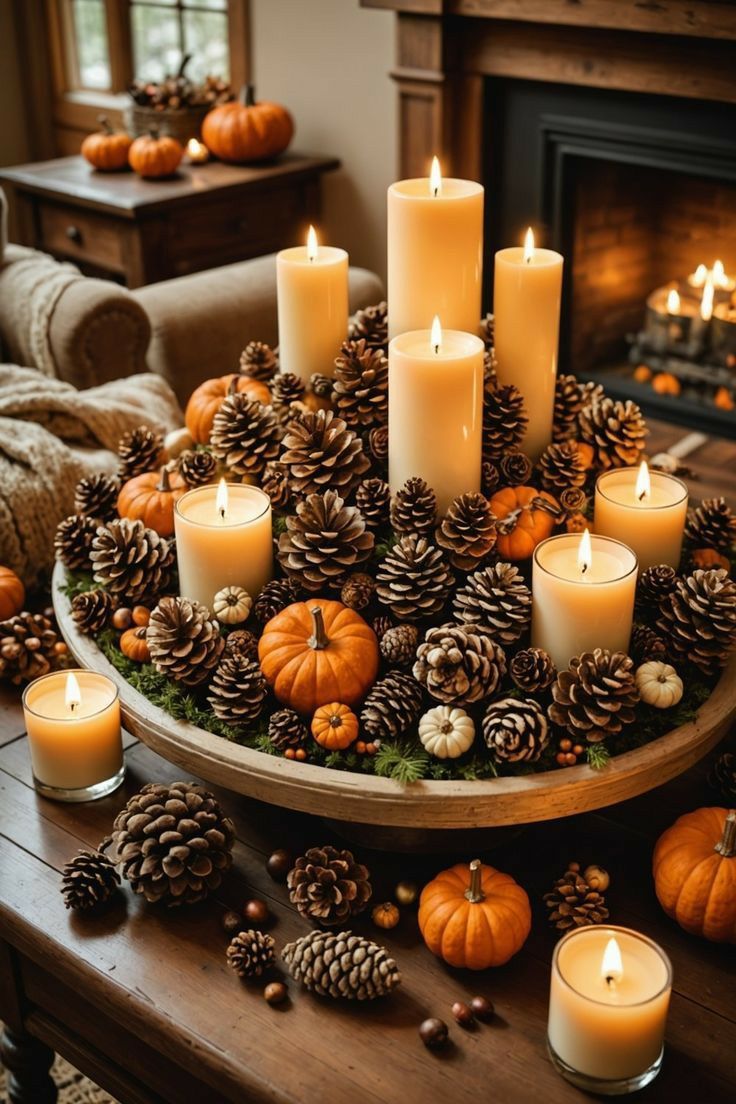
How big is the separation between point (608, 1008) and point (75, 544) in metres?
0.79

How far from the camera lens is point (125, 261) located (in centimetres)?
309

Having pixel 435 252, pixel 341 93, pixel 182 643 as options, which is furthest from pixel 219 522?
pixel 341 93

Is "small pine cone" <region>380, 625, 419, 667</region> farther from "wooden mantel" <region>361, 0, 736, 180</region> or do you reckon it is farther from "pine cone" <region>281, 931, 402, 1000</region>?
"wooden mantel" <region>361, 0, 736, 180</region>

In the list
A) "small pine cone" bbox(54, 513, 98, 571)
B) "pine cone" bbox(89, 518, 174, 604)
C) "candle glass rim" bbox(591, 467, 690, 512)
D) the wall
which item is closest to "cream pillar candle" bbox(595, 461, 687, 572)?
"candle glass rim" bbox(591, 467, 690, 512)

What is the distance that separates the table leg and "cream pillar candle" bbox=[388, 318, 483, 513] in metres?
0.71

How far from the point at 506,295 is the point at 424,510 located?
253 millimetres

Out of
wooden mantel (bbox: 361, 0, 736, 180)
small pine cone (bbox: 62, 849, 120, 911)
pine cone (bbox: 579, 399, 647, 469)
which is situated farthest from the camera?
wooden mantel (bbox: 361, 0, 736, 180)

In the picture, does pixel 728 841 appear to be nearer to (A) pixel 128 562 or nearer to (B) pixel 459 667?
(B) pixel 459 667

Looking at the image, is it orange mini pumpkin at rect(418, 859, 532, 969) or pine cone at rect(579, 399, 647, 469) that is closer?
orange mini pumpkin at rect(418, 859, 532, 969)

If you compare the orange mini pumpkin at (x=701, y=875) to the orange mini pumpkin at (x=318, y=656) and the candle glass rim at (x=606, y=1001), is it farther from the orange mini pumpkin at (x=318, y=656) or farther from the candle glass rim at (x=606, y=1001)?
the orange mini pumpkin at (x=318, y=656)

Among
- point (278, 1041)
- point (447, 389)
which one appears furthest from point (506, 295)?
point (278, 1041)

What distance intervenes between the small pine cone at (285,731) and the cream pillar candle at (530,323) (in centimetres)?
42

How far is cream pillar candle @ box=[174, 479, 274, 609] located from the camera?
1.17 metres

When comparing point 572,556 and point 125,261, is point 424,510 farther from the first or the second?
point 125,261
